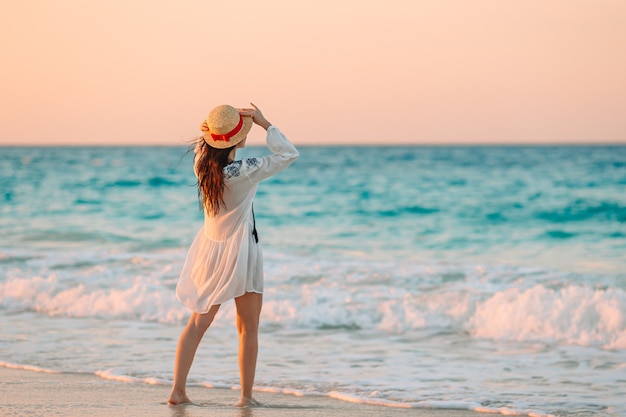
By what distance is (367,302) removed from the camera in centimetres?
820

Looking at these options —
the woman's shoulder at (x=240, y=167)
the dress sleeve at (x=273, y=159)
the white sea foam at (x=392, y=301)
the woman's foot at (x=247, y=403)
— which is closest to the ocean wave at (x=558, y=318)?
the white sea foam at (x=392, y=301)

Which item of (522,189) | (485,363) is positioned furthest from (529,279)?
(522,189)

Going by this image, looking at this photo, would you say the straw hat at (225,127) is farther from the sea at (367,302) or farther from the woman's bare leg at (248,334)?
the sea at (367,302)

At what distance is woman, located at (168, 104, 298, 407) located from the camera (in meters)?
4.29

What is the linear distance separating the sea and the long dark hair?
4.47 feet

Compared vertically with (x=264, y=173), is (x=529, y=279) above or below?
below

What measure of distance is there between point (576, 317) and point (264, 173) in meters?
4.16

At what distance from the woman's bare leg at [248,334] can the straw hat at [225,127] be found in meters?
0.82

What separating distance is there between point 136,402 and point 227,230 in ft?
3.85

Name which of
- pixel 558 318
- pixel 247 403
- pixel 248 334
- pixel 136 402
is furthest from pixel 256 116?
pixel 558 318

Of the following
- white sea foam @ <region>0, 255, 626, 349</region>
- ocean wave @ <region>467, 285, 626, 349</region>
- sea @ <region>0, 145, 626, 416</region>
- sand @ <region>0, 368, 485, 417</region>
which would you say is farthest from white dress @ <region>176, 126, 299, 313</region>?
ocean wave @ <region>467, 285, 626, 349</region>

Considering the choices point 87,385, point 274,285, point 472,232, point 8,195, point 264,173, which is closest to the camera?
point 264,173

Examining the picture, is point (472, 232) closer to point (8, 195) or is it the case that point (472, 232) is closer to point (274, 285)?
point (274, 285)

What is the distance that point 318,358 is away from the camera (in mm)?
6219
